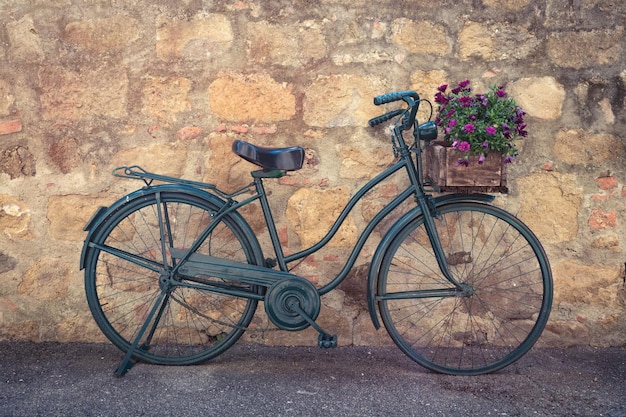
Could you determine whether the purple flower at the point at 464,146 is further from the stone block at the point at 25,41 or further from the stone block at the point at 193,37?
the stone block at the point at 25,41

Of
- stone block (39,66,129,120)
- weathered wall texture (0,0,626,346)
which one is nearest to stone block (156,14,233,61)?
weathered wall texture (0,0,626,346)

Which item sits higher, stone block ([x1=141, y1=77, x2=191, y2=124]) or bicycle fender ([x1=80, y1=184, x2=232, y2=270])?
stone block ([x1=141, y1=77, x2=191, y2=124])

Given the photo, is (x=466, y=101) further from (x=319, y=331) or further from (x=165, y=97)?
(x=165, y=97)

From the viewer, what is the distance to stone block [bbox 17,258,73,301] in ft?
12.7

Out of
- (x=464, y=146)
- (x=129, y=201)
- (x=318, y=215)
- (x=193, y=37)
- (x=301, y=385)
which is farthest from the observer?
(x=318, y=215)

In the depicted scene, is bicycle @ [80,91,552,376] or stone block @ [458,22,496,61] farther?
stone block @ [458,22,496,61]

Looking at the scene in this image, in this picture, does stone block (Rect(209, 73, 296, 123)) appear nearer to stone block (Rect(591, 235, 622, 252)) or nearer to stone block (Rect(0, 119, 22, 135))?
stone block (Rect(0, 119, 22, 135))

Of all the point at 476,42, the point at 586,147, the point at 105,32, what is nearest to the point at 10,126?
the point at 105,32

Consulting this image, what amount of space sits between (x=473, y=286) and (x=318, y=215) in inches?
37.8

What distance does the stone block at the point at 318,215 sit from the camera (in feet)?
12.6

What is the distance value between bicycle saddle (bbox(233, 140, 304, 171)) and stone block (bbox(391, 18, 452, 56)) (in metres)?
0.91

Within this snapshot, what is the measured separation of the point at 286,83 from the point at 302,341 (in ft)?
4.78

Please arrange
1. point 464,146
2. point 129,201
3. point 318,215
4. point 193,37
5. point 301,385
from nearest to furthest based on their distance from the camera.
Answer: point 464,146 < point 301,385 < point 129,201 < point 193,37 < point 318,215

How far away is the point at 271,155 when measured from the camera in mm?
3346
